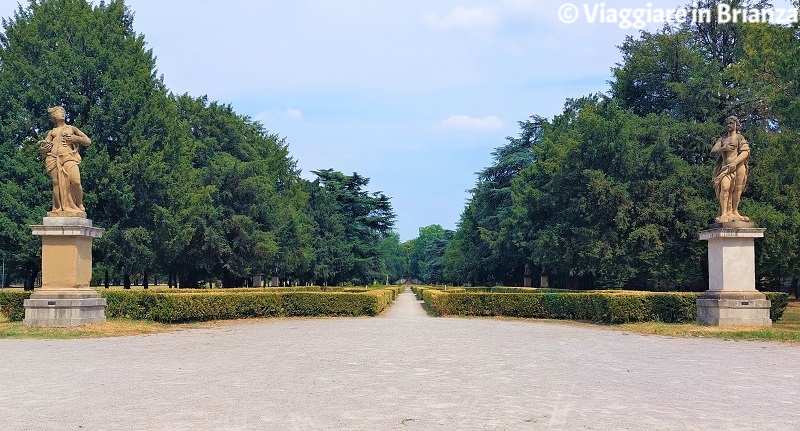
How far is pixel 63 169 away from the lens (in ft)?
61.1

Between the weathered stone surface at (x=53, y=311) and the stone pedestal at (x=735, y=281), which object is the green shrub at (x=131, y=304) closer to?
the weathered stone surface at (x=53, y=311)

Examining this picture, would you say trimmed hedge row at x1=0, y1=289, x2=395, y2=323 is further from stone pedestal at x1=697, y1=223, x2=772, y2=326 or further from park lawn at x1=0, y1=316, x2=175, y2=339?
stone pedestal at x1=697, y1=223, x2=772, y2=326

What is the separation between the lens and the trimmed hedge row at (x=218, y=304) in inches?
834

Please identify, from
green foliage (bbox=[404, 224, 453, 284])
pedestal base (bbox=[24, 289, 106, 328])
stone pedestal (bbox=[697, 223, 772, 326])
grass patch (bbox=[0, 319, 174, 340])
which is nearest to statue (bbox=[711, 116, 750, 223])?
stone pedestal (bbox=[697, 223, 772, 326])

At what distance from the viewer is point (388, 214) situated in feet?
194

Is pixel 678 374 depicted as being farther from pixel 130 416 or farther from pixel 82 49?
pixel 82 49

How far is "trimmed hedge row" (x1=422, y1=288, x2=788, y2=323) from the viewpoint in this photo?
21.9m

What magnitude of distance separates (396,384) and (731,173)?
48.0ft

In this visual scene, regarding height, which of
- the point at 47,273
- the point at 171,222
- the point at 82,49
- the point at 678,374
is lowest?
the point at 678,374

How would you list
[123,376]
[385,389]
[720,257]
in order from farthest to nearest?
1. [720,257]
2. [123,376]
3. [385,389]

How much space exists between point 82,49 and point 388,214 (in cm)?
3252

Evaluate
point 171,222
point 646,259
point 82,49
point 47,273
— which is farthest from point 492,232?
point 47,273

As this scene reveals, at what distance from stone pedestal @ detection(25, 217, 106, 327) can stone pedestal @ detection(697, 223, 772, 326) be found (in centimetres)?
1795

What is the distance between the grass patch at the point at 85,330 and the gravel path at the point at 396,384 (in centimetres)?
96
